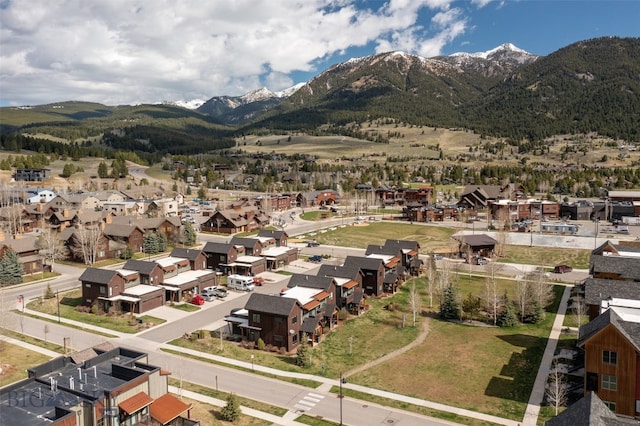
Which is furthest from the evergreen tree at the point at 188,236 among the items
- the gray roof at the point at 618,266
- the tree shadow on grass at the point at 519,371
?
the gray roof at the point at 618,266

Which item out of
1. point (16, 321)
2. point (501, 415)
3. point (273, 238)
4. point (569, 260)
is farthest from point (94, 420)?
point (569, 260)

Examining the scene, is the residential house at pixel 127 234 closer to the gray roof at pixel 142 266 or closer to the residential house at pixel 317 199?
the gray roof at pixel 142 266

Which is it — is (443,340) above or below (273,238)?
below

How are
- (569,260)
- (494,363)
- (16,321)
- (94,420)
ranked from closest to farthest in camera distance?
(94,420) → (494,363) → (16,321) → (569,260)

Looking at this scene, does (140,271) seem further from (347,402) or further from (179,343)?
(347,402)

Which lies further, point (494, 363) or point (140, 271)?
point (140, 271)

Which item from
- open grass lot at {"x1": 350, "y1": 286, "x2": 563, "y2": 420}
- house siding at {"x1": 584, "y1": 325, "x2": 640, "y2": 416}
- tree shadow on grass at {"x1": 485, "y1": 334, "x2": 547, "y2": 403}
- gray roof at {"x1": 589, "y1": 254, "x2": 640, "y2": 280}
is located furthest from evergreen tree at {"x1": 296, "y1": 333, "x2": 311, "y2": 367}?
gray roof at {"x1": 589, "y1": 254, "x2": 640, "y2": 280}

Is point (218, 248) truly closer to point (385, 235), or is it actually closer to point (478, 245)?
point (385, 235)

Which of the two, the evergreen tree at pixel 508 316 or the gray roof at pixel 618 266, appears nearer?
the evergreen tree at pixel 508 316
